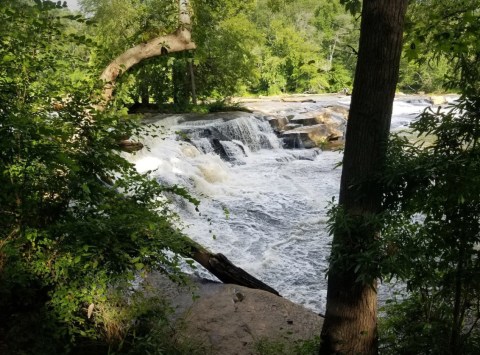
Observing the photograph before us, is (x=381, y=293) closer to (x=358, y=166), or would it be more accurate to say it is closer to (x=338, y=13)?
(x=358, y=166)

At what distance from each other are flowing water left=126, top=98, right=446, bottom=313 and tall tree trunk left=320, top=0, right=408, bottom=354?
0.29 meters

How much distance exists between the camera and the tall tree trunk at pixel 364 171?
104 inches

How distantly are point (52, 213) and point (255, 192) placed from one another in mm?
7346

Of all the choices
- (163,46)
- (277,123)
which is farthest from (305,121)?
(163,46)

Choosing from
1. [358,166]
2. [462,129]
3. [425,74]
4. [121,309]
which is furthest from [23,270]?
[425,74]

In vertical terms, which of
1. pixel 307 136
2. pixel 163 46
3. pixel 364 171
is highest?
pixel 163 46

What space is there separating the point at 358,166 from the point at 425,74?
34129 millimetres

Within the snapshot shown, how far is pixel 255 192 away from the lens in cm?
986

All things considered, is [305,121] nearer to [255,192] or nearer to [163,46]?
[255,192]

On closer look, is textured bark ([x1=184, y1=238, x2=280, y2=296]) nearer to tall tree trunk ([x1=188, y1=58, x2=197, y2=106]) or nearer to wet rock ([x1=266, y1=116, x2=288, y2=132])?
wet rock ([x1=266, y1=116, x2=288, y2=132])

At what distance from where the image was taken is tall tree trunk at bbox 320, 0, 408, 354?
8.66ft

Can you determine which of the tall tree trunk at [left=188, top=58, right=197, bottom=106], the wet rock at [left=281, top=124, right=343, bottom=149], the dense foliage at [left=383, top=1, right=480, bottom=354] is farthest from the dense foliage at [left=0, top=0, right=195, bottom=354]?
the tall tree trunk at [left=188, top=58, right=197, bottom=106]

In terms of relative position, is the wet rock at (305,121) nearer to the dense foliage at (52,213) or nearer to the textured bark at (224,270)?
the textured bark at (224,270)

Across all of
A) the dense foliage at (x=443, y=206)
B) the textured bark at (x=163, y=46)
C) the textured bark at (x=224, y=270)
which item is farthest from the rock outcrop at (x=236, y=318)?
the textured bark at (x=163, y=46)
